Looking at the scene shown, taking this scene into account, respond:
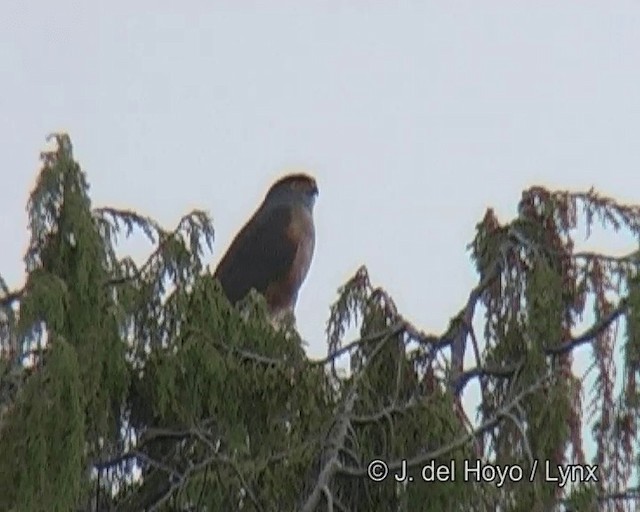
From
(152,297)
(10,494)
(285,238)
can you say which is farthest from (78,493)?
(285,238)

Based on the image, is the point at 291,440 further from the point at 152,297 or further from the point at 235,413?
the point at 152,297

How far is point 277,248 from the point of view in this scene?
370 inches

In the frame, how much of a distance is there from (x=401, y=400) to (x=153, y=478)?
73 centimetres

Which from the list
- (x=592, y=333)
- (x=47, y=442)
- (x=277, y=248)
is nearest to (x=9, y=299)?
(x=47, y=442)

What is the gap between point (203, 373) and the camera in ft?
18.5

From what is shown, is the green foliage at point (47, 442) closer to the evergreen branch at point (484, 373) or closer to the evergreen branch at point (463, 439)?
the evergreen branch at point (463, 439)

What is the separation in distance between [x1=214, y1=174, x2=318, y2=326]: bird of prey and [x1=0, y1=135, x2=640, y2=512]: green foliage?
2792 mm

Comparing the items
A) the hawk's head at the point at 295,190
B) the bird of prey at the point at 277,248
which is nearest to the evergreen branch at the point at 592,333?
the bird of prey at the point at 277,248

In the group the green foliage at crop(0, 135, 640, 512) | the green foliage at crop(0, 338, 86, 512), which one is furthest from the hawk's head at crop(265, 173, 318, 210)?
the green foliage at crop(0, 338, 86, 512)

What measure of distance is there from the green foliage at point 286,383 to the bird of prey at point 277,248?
110 inches

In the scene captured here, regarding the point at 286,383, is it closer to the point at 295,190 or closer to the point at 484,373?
the point at 484,373

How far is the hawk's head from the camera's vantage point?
9891mm

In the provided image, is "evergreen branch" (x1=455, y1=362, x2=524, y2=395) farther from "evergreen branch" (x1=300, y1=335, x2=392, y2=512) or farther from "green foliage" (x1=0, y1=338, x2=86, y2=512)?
"green foliage" (x1=0, y1=338, x2=86, y2=512)

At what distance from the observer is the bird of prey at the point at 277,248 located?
9.10 m
